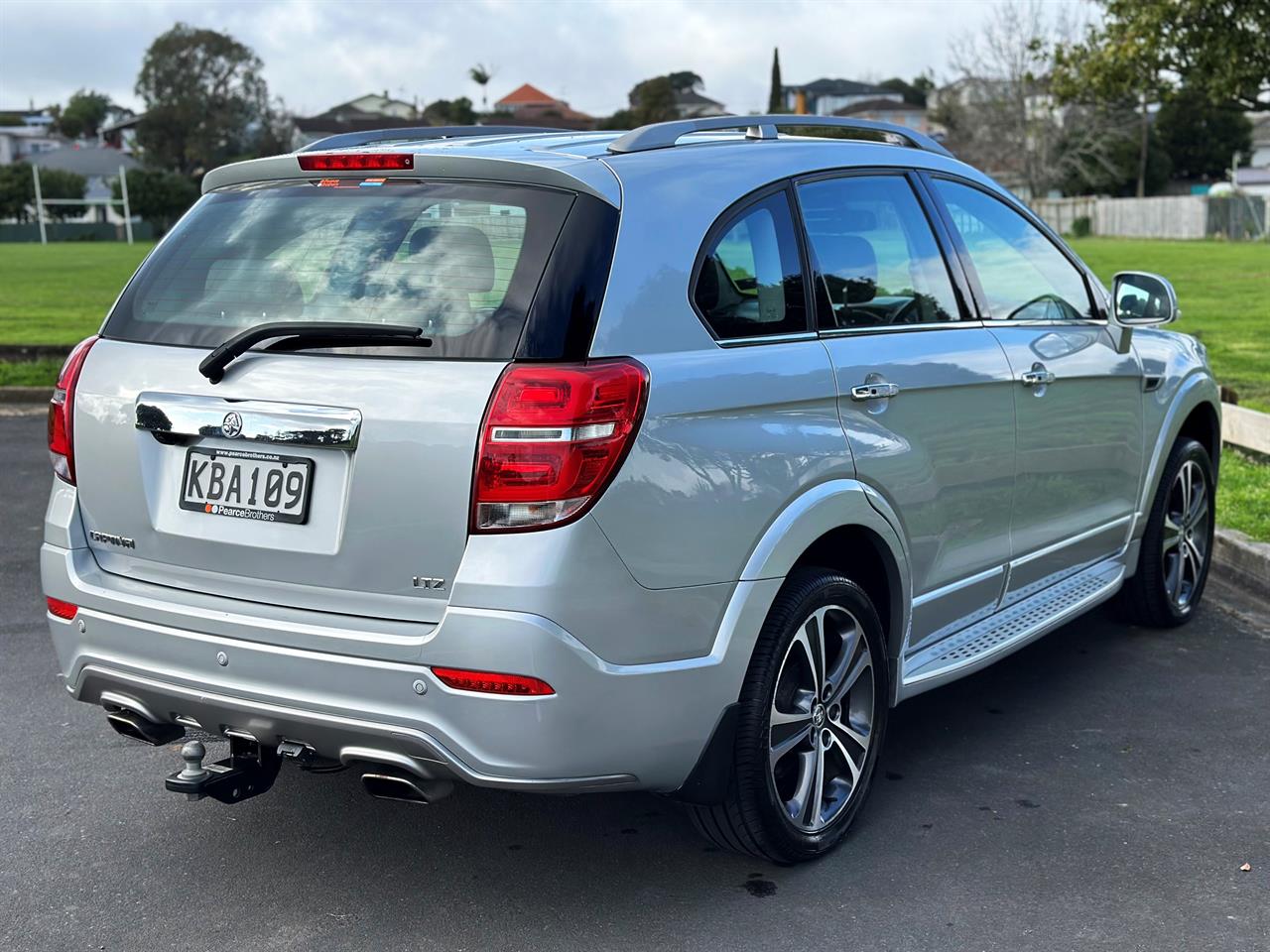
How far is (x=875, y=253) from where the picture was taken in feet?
13.8

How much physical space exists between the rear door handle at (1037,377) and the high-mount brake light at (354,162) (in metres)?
2.17

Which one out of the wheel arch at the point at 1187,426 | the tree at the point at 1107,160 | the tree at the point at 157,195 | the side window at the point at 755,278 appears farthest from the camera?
the tree at the point at 157,195

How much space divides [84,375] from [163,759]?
151 cm

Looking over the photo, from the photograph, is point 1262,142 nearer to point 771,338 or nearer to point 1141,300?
point 1141,300

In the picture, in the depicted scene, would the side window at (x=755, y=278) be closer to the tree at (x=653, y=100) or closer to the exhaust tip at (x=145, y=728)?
the exhaust tip at (x=145, y=728)

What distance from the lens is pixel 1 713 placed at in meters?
4.97

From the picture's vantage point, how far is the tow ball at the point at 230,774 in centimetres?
347

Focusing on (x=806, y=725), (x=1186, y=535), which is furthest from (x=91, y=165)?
(x=806, y=725)

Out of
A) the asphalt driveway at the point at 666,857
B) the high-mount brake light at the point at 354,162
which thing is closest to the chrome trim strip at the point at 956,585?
the asphalt driveway at the point at 666,857

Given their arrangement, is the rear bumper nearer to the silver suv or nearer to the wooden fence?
the silver suv

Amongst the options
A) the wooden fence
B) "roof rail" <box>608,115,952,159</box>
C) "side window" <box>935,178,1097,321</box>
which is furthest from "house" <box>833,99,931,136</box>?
"roof rail" <box>608,115,952,159</box>

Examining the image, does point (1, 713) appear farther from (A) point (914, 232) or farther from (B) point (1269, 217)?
(B) point (1269, 217)

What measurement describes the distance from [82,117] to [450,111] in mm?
64426

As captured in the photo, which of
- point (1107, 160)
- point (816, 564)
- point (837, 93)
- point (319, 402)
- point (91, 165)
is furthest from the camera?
point (837, 93)
